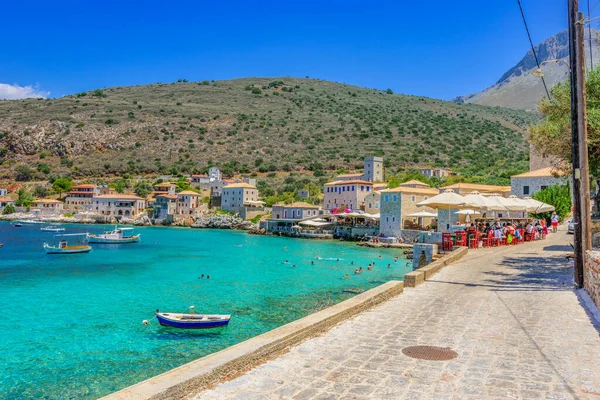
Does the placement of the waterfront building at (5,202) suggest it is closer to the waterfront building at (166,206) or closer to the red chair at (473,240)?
the waterfront building at (166,206)

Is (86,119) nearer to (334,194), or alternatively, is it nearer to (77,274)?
(334,194)

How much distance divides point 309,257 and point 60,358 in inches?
1168

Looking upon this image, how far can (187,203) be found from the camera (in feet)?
306

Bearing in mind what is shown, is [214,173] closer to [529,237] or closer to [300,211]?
[300,211]

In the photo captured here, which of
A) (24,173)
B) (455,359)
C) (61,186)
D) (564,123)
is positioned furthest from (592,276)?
(24,173)

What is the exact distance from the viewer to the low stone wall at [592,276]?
9.01 meters

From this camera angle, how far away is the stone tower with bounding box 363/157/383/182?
84312 mm

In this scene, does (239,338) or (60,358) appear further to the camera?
(239,338)

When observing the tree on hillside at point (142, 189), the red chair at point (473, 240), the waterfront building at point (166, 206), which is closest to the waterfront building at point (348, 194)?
the waterfront building at point (166, 206)

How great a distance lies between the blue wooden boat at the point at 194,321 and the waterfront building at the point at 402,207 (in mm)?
37868

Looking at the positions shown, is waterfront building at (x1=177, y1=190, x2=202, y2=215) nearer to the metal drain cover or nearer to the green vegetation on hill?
the green vegetation on hill

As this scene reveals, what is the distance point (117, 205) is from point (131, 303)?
7897 centimetres

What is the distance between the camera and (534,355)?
6.20m

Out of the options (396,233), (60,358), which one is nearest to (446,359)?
(60,358)
